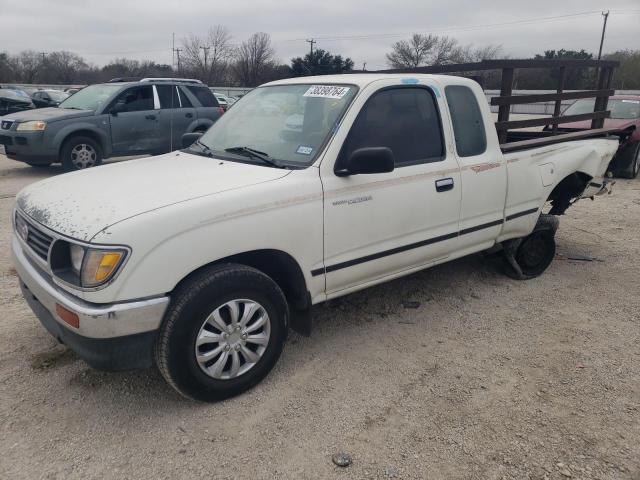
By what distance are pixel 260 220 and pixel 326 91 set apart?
1.20 meters

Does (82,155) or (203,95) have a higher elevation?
(203,95)

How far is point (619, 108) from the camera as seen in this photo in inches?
405

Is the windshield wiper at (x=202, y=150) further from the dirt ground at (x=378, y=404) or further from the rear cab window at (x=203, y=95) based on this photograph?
the rear cab window at (x=203, y=95)

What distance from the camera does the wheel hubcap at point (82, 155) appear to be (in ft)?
31.2

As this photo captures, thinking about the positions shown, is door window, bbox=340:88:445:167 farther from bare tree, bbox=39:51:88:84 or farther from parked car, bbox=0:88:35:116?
bare tree, bbox=39:51:88:84

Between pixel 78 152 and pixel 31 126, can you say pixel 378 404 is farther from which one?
pixel 31 126

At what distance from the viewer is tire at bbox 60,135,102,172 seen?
943 centimetres

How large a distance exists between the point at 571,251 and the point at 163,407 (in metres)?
4.83

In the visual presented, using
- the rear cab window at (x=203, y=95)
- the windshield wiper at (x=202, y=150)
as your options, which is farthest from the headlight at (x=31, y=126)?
the windshield wiper at (x=202, y=150)

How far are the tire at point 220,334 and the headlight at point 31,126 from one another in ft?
26.5

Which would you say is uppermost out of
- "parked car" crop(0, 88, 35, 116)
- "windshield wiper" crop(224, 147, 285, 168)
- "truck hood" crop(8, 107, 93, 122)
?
"windshield wiper" crop(224, 147, 285, 168)

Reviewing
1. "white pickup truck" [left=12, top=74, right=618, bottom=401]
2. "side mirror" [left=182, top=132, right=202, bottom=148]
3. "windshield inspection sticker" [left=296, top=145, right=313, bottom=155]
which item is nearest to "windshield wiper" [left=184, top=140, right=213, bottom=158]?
"white pickup truck" [left=12, top=74, right=618, bottom=401]

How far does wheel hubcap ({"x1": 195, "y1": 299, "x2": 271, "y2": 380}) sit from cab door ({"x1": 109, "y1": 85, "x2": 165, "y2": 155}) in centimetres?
808

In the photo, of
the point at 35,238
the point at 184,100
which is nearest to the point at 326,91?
the point at 35,238
